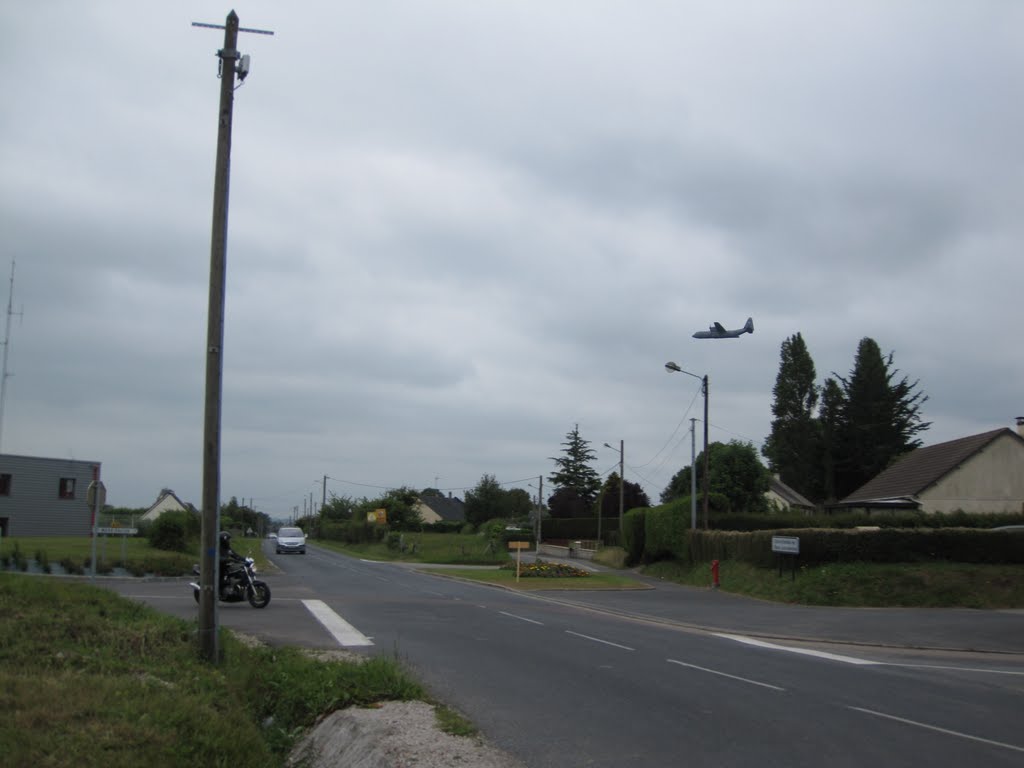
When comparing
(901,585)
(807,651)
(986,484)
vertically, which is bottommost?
(807,651)

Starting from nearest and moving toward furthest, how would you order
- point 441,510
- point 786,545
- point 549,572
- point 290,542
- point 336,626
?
point 336,626, point 786,545, point 549,572, point 290,542, point 441,510

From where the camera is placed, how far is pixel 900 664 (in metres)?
15.7

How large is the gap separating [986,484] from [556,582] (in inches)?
916

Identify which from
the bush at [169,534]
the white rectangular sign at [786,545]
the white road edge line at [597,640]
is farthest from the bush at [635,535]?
the white road edge line at [597,640]

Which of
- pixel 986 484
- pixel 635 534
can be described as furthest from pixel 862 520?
pixel 635 534

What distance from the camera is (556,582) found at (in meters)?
36.8

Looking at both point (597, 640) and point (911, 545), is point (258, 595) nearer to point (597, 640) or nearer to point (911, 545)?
point (597, 640)

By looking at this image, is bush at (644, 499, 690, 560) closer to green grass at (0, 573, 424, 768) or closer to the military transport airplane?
the military transport airplane

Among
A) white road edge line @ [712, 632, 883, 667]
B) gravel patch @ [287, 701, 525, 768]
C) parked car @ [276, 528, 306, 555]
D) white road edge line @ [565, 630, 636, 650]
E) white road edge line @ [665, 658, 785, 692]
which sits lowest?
parked car @ [276, 528, 306, 555]

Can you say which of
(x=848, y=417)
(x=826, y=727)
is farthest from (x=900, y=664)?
(x=848, y=417)

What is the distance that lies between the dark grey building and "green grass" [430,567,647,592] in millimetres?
31200

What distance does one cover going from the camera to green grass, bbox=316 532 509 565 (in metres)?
56.9

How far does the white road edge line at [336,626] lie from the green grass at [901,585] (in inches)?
630

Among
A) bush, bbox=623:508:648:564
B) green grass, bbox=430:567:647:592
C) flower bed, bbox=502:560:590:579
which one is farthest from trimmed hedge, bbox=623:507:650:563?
flower bed, bbox=502:560:590:579
